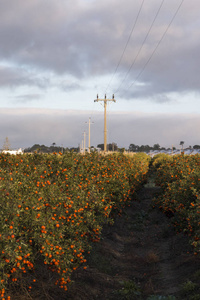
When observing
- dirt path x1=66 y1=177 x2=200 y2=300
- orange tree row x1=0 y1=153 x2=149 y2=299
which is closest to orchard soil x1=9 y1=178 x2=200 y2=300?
dirt path x1=66 y1=177 x2=200 y2=300

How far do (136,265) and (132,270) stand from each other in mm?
522

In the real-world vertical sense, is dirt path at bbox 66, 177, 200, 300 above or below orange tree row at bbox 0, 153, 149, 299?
below

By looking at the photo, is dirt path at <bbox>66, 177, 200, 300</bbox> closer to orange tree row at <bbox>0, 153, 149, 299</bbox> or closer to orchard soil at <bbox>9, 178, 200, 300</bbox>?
orchard soil at <bbox>9, 178, 200, 300</bbox>

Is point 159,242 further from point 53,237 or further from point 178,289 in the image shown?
point 53,237

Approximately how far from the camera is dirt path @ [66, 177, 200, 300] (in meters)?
9.50

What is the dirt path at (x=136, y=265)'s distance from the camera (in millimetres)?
9500

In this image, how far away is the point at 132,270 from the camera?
11664 mm

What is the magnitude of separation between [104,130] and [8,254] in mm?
39673

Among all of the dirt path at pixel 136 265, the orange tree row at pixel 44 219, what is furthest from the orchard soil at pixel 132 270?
the orange tree row at pixel 44 219

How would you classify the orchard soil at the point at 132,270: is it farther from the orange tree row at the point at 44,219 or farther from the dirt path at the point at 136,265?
the orange tree row at the point at 44,219

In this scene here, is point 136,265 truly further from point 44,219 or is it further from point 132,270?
point 44,219

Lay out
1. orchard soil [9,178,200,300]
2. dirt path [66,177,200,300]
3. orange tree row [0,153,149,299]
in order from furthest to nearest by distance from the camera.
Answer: dirt path [66,177,200,300], orchard soil [9,178,200,300], orange tree row [0,153,149,299]

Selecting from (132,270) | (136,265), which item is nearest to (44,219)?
(132,270)

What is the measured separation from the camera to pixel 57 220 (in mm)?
7996
